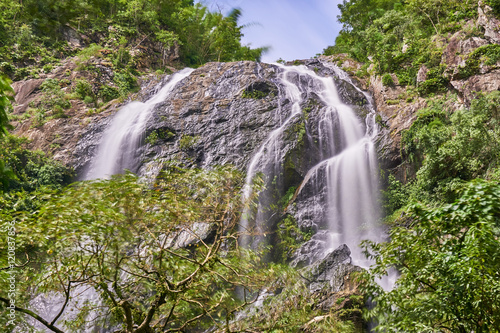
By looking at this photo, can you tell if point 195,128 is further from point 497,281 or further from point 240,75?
point 497,281

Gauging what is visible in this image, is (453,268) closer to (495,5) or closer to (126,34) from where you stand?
(495,5)

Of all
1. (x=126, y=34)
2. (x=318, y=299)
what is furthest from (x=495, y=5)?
(x=126, y=34)

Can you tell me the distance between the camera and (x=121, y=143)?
16.7 meters

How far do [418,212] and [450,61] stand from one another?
15186 millimetres

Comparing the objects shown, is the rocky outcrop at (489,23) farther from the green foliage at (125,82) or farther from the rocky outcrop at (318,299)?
the green foliage at (125,82)

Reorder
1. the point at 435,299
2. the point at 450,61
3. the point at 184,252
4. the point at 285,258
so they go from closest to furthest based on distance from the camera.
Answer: the point at 435,299, the point at 184,252, the point at 285,258, the point at 450,61

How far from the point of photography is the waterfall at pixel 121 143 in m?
16.1

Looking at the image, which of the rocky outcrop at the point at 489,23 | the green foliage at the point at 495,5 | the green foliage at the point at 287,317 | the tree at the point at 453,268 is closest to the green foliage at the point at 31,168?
the green foliage at the point at 287,317

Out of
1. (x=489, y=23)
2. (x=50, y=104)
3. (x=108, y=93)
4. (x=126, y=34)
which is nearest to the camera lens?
(x=489, y=23)

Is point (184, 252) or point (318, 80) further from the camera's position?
point (318, 80)

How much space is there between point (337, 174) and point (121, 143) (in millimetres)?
11351

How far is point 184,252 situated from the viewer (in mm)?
4445

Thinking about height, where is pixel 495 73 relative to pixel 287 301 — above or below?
above

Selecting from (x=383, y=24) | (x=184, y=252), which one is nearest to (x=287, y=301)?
(x=184, y=252)
